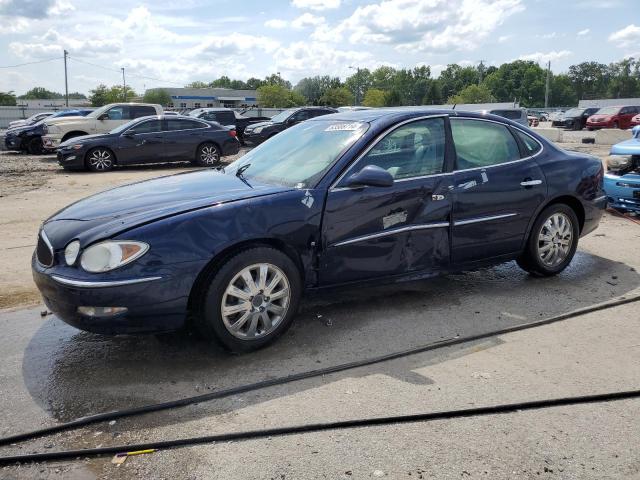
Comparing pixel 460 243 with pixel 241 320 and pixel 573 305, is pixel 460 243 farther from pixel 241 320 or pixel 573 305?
pixel 241 320

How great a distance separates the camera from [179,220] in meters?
3.66

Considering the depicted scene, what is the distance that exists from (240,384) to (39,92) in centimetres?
18162

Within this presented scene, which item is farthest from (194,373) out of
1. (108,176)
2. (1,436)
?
(108,176)

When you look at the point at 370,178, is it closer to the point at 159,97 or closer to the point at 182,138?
the point at 182,138

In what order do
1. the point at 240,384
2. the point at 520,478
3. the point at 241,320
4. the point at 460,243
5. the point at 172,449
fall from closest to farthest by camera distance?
1. the point at 520,478
2. the point at 172,449
3. the point at 240,384
4. the point at 241,320
5. the point at 460,243

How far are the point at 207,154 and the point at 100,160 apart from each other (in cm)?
294

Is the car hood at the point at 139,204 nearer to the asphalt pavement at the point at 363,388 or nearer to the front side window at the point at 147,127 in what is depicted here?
the asphalt pavement at the point at 363,388

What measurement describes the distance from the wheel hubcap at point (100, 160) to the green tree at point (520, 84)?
129 metres

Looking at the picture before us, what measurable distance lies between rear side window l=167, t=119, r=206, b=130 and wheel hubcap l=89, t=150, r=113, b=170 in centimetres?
187

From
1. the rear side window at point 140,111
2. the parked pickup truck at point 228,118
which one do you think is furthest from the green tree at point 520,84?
the rear side window at point 140,111

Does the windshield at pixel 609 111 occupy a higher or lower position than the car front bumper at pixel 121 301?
higher

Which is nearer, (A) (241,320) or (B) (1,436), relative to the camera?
(B) (1,436)

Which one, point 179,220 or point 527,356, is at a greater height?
point 179,220

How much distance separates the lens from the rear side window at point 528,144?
5.44 metres
